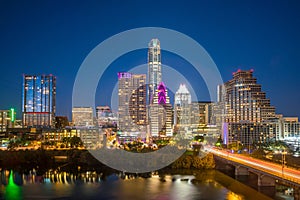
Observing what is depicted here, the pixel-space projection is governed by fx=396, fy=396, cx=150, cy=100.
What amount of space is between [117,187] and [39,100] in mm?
48156

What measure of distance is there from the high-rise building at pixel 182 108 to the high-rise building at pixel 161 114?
138 centimetres

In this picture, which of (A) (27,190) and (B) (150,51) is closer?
(A) (27,190)

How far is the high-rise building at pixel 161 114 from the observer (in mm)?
70812

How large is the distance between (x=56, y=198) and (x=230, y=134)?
30323 mm

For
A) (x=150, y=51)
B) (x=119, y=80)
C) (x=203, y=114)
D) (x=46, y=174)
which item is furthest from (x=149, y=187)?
(x=150, y=51)

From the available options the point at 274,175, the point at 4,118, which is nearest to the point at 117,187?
the point at 274,175

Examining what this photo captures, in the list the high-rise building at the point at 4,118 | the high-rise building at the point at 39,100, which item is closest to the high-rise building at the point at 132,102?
the high-rise building at the point at 39,100

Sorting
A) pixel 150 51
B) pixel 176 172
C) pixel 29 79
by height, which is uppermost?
pixel 150 51

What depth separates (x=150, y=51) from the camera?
89062 millimetres

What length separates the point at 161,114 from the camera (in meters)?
73.4

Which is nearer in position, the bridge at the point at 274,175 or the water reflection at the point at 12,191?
the bridge at the point at 274,175

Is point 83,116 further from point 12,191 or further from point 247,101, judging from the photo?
point 12,191

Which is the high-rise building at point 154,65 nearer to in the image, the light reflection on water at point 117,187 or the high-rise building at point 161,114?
the high-rise building at point 161,114

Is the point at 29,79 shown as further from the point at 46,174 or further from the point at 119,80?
the point at 46,174
